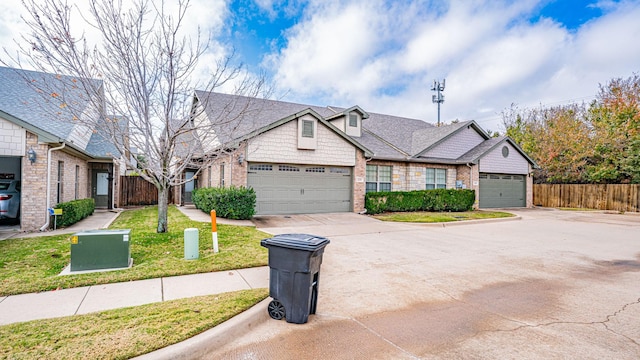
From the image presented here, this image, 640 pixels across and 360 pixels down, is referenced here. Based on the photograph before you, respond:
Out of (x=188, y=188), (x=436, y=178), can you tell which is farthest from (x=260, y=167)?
(x=436, y=178)

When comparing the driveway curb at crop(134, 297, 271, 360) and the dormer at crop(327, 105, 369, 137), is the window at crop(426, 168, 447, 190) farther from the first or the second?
the driveway curb at crop(134, 297, 271, 360)

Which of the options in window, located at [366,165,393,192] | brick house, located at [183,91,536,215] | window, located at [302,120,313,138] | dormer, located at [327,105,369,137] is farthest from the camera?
dormer, located at [327,105,369,137]

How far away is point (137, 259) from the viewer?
659 centimetres

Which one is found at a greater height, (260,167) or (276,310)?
(260,167)

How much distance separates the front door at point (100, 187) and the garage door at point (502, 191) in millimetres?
21622

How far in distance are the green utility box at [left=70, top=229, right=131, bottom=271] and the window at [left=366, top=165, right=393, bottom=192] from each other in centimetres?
1307

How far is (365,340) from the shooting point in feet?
12.0

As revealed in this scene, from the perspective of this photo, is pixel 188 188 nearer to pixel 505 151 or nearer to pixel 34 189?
pixel 34 189

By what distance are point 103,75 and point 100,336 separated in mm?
6881

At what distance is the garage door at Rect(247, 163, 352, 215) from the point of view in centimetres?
1413

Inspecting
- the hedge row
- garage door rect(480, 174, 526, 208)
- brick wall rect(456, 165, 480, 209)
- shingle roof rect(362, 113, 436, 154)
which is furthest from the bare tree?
garage door rect(480, 174, 526, 208)

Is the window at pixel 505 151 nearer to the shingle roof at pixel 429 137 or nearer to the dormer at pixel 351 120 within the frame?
the shingle roof at pixel 429 137

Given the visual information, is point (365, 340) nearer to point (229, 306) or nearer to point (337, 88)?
point (229, 306)

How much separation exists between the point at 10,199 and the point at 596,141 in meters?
33.1
